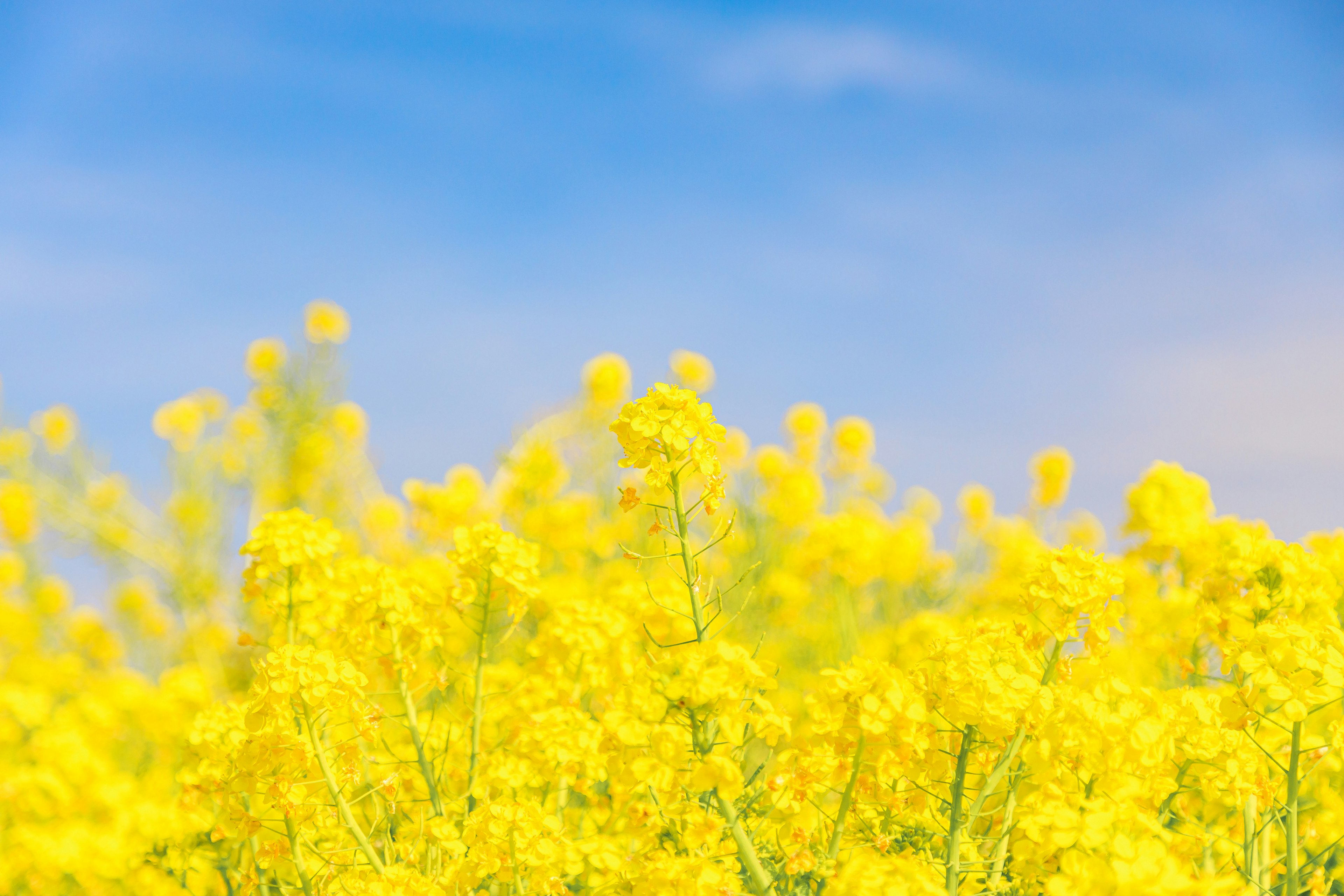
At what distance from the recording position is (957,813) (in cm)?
219

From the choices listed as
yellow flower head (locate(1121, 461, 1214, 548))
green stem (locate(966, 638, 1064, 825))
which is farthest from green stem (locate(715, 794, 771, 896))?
yellow flower head (locate(1121, 461, 1214, 548))

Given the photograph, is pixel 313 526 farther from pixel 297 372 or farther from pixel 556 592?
pixel 297 372

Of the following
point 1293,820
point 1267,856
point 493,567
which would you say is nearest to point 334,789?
point 493,567

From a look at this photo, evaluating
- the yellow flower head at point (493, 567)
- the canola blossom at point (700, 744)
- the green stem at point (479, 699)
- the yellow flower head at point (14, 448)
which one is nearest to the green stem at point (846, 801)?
the canola blossom at point (700, 744)

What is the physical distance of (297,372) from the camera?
841 cm

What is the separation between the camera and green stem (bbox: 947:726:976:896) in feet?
6.95

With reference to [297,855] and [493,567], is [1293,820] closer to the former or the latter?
[493,567]

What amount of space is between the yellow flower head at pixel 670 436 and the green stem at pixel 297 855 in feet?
4.41

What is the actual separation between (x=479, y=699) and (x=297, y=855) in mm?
665

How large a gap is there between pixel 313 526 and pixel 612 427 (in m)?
1.35

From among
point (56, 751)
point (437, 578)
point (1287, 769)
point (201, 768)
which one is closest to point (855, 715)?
Result: point (1287, 769)

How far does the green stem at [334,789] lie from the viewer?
94.0 inches

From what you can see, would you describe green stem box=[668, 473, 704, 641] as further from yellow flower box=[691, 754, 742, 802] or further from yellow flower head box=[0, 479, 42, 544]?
yellow flower head box=[0, 479, 42, 544]

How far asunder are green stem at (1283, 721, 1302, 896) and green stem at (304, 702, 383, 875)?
2373 mm
